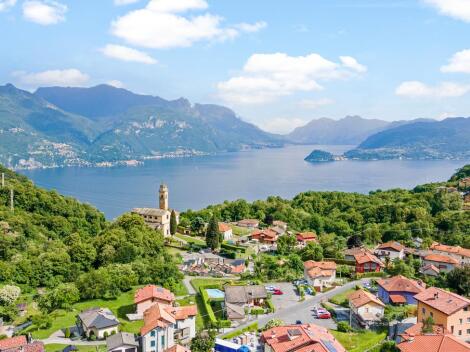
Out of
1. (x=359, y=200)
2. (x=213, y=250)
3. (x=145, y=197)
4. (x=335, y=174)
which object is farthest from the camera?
(x=335, y=174)

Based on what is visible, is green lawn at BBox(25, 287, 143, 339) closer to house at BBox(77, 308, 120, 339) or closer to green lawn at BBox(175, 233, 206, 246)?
house at BBox(77, 308, 120, 339)

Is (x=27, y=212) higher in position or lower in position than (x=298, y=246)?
higher

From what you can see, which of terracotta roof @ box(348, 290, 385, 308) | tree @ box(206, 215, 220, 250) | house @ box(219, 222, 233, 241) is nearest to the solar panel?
terracotta roof @ box(348, 290, 385, 308)

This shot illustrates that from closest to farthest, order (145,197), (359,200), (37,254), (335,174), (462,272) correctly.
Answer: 1. (462,272)
2. (37,254)
3. (359,200)
4. (145,197)
5. (335,174)

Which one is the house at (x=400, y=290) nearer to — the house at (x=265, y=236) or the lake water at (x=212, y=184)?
the house at (x=265, y=236)

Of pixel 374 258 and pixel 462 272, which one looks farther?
pixel 374 258

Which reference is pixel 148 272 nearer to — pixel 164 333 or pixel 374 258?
pixel 164 333

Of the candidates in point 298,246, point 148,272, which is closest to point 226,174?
point 298,246
